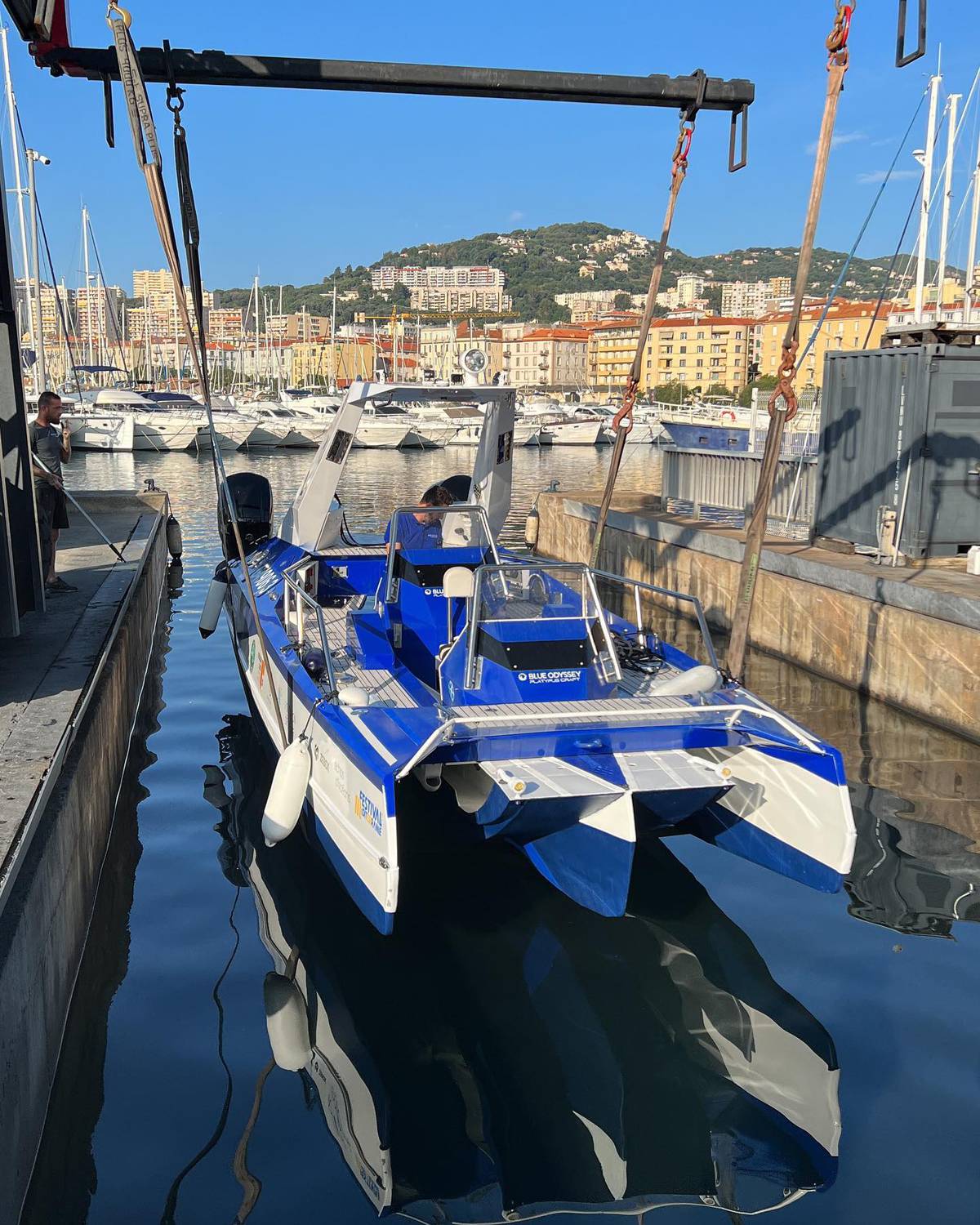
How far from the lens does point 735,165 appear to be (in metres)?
8.91

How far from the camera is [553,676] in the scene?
7.80 meters

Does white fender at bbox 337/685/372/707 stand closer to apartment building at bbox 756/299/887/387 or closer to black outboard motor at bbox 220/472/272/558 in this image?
black outboard motor at bbox 220/472/272/558

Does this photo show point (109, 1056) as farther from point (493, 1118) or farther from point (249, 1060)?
point (493, 1118)

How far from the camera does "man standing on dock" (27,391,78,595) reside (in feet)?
42.6

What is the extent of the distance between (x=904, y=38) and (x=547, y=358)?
182302 millimetres

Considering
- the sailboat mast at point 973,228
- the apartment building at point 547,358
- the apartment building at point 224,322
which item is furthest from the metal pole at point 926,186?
the apartment building at point 547,358

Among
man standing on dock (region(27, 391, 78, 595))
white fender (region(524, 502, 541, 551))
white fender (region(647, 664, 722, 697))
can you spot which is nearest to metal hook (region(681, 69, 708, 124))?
white fender (region(647, 664, 722, 697))

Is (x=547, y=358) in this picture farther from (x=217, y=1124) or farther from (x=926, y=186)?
(x=217, y=1124)

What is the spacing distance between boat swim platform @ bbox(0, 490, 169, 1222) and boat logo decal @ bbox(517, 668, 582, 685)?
285 cm

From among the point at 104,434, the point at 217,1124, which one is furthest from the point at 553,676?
the point at 104,434

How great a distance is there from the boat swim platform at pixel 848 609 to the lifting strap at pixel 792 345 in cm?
→ 422

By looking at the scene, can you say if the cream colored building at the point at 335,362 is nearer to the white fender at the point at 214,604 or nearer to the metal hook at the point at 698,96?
the white fender at the point at 214,604

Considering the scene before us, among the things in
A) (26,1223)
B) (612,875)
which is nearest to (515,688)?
(612,875)

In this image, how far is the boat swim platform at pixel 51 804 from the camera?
15.5ft
